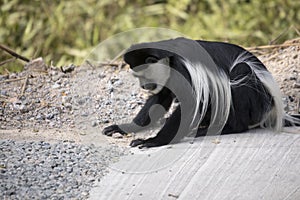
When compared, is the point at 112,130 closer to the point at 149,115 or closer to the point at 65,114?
the point at 149,115

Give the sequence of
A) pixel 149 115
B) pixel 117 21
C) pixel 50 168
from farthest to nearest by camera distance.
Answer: pixel 117 21 < pixel 149 115 < pixel 50 168

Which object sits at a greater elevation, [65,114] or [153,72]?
[153,72]

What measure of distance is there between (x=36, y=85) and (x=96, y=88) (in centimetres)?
36

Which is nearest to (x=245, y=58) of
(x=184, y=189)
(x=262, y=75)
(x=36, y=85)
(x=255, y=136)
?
(x=262, y=75)

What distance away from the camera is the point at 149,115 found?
3.18 metres

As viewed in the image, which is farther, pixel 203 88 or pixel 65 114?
pixel 65 114

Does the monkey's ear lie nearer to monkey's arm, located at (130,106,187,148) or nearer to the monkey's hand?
monkey's arm, located at (130,106,187,148)

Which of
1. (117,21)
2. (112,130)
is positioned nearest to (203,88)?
(112,130)

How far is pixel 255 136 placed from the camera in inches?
115

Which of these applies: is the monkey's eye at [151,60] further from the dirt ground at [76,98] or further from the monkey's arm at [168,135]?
the dirt ground at [76,98]

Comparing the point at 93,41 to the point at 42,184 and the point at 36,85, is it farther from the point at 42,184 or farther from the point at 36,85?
the point at 42,184

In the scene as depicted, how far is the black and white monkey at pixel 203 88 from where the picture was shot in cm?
288

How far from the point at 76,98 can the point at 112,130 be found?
45cm

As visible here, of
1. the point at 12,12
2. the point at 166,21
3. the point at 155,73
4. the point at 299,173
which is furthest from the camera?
the point at 166,21
